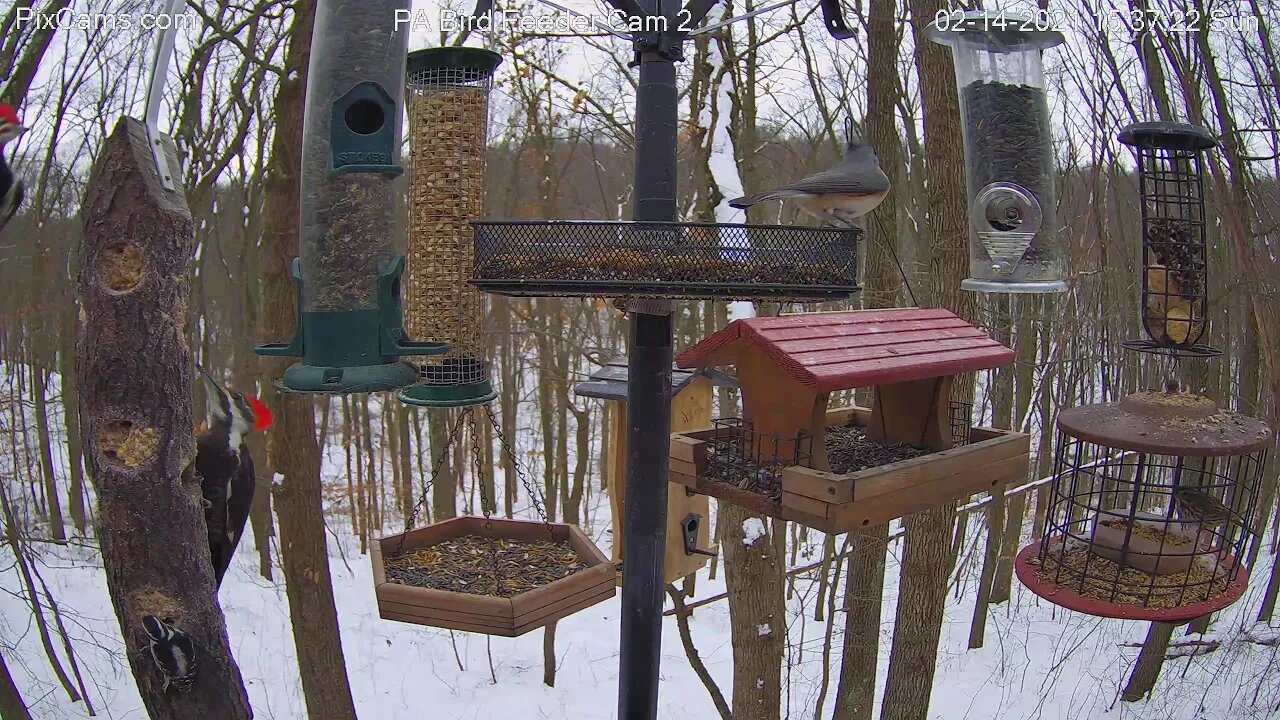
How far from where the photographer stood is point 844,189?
3.66 meters

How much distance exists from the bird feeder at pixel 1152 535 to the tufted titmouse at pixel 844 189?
3.85ft

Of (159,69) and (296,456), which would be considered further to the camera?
(296,456)

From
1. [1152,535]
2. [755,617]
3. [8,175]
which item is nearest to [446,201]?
[8,175]

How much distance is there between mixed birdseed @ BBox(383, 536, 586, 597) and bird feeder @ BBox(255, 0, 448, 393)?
789mm

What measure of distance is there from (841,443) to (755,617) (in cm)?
319

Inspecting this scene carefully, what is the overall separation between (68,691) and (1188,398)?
32.2ft

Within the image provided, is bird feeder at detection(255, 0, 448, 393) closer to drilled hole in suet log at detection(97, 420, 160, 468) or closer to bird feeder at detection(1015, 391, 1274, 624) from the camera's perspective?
drilled hole in suet log at detection(97, 420, 160, 468)

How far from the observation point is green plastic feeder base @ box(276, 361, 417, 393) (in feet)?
10.3

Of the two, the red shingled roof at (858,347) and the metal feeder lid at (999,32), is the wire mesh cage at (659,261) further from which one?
the metal feeder lid at (999,32)

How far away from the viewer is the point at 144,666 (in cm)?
274

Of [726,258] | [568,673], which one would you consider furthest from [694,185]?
[726,258]

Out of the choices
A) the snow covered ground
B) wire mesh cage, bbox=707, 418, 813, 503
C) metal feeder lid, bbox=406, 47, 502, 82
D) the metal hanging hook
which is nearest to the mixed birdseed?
wire mesh cage, bbox=707, 418, 813, 503

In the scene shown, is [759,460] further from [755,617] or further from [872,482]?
[755,617]

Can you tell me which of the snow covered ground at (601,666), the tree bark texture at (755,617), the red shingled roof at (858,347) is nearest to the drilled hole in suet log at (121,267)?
the red shingled roof at (858,347)
